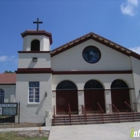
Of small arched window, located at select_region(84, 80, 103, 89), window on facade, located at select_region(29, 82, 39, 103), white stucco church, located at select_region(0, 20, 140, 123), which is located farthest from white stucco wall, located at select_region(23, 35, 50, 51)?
small arched window, located at select_region(84, 80, 103, 89)

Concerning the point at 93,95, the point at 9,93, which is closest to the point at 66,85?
the point at 93,95

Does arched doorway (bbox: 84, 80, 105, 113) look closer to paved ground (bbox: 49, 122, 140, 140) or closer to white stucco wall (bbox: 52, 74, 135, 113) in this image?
white stucco wall (bbox: 52, 74, 135, 113)

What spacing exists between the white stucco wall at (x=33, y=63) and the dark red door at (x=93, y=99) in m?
4.83

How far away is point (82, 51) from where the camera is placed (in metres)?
17.2

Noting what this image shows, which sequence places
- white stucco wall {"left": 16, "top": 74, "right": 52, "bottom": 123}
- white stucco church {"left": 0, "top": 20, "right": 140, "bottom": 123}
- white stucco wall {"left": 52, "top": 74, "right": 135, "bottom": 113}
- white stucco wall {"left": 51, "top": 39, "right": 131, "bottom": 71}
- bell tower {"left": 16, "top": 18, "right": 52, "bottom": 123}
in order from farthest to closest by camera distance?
white stucco wall {"left": 51, "top": 39, "right": 131, "bottom": 71} → white stucco wall {"left": 52, "top": 74, "right": 135, "bottom": 113} → white stucco church {"left": 0, "top": 20, "right": 140, "bottom": 123} → bell tower {"left": 16, "top": 18, "right": 52, "bottom": 123} → white stucco wall {"left": 16, "top": 74, "right": 52, "bottom": 123}

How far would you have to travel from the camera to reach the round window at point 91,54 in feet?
56.4

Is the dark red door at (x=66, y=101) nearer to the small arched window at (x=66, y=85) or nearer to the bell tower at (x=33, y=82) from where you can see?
the small arched window at (x=66, y=85)

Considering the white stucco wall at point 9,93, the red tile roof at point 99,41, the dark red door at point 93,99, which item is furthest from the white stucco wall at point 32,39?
the white stucco wall at point 9,93

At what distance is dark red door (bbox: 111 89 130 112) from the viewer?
54.7 ft

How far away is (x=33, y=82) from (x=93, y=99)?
19.9 feet

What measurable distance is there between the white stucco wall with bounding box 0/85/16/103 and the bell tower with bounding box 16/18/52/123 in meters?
15.3

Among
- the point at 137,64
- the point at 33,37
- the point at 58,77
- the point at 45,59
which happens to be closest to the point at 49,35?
the point at 33,37

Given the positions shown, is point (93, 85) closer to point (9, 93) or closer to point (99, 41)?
point (99, 41)

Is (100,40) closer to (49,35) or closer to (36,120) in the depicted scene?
(49,35)
